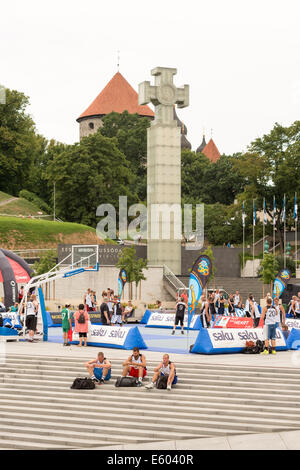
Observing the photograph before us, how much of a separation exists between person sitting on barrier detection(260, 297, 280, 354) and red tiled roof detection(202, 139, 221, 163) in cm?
10407

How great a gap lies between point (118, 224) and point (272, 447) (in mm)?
75610

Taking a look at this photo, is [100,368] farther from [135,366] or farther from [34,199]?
[34,199]

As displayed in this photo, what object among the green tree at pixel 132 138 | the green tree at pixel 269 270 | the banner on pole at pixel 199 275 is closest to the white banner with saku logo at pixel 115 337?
the banner on pole at pixel 199 275

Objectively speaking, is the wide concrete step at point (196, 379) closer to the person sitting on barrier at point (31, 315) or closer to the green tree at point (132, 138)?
the person sitting on barrier at point (31, 315)

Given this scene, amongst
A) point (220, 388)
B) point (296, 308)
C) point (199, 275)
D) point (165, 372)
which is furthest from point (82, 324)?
point (296, 308)

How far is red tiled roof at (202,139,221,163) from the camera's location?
126m

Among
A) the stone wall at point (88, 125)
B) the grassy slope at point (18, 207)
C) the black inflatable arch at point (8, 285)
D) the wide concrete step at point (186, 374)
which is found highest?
the stone wall at point (88, 125)

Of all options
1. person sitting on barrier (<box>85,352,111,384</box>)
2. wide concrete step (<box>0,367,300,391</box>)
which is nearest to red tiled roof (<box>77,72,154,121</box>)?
wide concrete step (<box>0,367,300,391</box>)

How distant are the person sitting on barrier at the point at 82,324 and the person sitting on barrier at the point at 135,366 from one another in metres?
6.01

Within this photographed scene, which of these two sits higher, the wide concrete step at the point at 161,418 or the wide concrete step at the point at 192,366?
the wide concrete step at the point at 192,366

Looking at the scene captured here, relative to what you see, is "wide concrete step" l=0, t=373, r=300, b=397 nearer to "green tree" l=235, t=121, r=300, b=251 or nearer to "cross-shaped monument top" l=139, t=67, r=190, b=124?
"cross-shaped monument top" l=139, t=67, r=190, b=124

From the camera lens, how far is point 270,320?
22.5m

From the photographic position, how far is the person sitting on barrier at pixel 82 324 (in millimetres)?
25277
